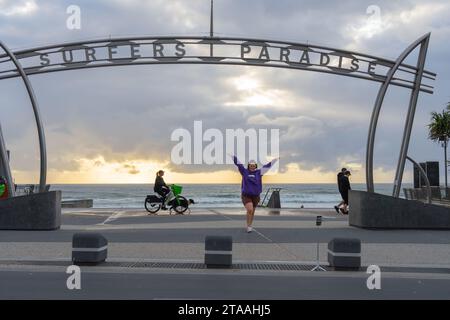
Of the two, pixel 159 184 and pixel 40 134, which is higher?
pixel 40 134

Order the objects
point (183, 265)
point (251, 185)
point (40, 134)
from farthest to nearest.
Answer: point (40, 134), point (251, 185), point (183, 265)

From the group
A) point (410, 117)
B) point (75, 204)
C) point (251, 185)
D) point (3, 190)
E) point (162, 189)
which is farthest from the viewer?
point (75, 204)

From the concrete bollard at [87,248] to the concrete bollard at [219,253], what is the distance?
64.0 inches

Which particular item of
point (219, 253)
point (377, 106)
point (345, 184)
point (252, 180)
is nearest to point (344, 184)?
point (345, 184)

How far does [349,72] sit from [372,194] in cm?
360

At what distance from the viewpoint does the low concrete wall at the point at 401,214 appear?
1508 cm

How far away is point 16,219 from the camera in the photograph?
14492mm

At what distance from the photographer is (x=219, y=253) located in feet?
29.9

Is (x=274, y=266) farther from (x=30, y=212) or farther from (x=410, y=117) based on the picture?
(x=410, y=117)

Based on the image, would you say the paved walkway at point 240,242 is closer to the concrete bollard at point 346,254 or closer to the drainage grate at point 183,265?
the drainage grate at point 183,265

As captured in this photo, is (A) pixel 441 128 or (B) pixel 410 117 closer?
(B) pixel 410 117

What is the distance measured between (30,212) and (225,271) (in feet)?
23.7
